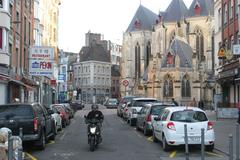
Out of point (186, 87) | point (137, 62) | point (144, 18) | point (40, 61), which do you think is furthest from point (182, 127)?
point (144, 18)

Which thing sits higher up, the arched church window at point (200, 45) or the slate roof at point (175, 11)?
the slate roof at point (175, 11)

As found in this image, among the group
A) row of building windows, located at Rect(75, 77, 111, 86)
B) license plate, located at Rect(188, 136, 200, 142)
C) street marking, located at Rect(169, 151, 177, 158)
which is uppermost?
row of building windows, located at Rect(75, 77, 111, 86)

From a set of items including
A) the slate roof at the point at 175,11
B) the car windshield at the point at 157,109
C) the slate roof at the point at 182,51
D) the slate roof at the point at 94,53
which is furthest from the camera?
the slate roof at the point at 94,53

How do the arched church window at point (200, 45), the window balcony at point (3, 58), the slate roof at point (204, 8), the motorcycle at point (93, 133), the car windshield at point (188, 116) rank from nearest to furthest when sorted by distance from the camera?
the car windshield at point (188, 116) → the motorcycle at point (93, 133) → the window balcony at point (3, 58) → the arched church window at point (200, 45) → the slate roof at point (204, 8)

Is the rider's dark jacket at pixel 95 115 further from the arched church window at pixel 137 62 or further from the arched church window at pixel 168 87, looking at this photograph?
the arched church window at pixel 137 62

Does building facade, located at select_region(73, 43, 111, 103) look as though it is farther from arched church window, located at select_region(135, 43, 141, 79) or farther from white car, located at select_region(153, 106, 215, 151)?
white car, located at select_region(153, 106, 215, 151)

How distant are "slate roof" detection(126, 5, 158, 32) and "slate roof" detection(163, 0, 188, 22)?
1067 cm

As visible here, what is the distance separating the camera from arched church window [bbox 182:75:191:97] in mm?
80500

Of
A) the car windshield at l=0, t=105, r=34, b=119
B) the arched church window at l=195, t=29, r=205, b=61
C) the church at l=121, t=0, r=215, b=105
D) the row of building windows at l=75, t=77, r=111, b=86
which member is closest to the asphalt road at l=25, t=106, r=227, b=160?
the car windshield at l=0, t=105, r=34, b=119

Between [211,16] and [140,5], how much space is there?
104 ft

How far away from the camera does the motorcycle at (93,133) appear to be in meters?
16.5

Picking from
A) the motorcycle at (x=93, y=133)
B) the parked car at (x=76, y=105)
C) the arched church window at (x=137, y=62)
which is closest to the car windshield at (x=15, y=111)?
the motorcycle at (x=93, y=133)

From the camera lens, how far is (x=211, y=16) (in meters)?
87.4

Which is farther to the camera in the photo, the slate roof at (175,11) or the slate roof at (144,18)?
the slate roof at (144,18)
